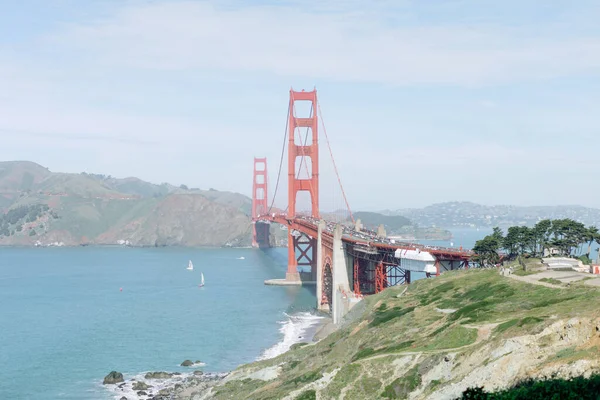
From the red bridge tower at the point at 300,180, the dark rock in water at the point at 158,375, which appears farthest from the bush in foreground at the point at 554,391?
the red bridge tower at the point at 300,180

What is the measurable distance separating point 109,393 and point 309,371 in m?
19.6

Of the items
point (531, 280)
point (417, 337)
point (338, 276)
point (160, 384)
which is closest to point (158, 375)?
point (160, 384)

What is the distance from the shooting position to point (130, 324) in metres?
84.1

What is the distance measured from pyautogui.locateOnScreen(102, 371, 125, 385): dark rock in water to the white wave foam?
38.1 ft

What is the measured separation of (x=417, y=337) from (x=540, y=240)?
1177 inches

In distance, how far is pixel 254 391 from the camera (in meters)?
45.0

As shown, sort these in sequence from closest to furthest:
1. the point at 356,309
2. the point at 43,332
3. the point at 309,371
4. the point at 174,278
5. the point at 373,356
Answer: the point at 373,356 < the point at 309,371 < the point at 356,309 < the point at 43,332 < the point at 174,278

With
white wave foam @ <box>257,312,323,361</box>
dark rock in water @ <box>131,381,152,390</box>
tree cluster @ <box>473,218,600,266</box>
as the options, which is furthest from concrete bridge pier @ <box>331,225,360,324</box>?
dark rock in water @ <box>131,381,152,390</box>

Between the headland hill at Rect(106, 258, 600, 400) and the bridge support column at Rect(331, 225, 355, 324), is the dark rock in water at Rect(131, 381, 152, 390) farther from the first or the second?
the bridge support column at Rect(331, 225, 355, 324)

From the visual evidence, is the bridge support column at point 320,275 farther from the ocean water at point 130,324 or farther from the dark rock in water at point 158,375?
the dark rock in water at point 158,375

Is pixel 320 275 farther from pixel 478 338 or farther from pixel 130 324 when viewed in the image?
pixel 478 338

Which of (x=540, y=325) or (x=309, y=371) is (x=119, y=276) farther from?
(x=540, y=325)

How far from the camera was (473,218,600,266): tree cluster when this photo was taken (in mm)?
61625

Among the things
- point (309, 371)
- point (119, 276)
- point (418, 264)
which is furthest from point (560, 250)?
point (119, 276)
